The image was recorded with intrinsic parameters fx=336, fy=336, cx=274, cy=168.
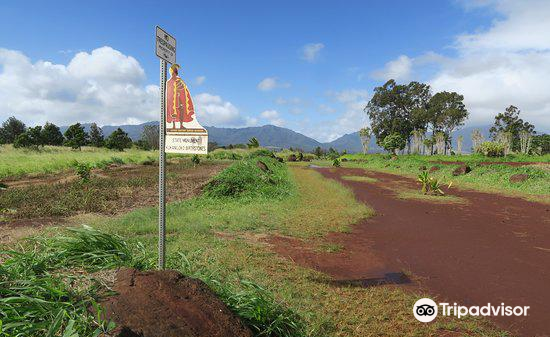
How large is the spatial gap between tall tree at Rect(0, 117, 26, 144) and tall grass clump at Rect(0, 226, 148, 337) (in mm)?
69240

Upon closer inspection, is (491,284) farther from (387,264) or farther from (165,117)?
(165,117)

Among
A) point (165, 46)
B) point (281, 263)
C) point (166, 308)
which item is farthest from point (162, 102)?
point (281, 263)

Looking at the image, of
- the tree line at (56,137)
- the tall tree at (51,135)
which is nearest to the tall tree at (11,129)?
the tree line at (56,137)

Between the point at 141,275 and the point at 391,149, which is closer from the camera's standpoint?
the point at 141,275

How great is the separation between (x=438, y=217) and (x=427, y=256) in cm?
395

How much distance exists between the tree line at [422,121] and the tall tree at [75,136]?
47.3 m

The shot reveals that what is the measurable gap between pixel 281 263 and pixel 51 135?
5864 centimetres

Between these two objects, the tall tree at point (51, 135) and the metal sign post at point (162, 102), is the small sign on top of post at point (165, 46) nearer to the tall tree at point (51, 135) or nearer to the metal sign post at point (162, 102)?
the metal sign post at point (162, 102)

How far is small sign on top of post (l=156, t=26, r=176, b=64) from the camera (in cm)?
341

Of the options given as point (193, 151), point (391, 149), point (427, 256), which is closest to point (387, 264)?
point (427, 256)

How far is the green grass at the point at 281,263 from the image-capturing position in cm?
368

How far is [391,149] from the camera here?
184 ft

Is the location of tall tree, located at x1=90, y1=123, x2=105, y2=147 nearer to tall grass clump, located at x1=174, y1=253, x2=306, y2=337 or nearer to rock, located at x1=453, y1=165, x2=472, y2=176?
rock, located at x1=453, y1=165, x2=472, y2=176

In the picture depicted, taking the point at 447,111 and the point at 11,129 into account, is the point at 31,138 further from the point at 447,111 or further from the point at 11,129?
the point at 447,111
